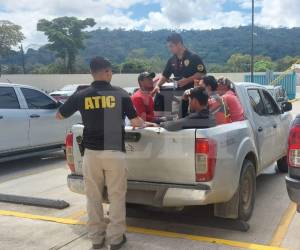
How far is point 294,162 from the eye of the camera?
4.14 metres

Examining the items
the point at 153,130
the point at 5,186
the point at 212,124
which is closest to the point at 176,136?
the point at 153,130

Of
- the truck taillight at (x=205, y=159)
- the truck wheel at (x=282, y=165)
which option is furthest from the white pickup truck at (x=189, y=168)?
the truck wheel at (x=282, y=165)

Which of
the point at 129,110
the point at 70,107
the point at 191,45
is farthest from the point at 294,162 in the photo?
the point at 191,45

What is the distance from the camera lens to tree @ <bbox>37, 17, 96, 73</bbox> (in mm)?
68438

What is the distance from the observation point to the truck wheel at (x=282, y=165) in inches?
317

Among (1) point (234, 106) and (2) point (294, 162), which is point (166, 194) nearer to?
(2) point (294, 162)

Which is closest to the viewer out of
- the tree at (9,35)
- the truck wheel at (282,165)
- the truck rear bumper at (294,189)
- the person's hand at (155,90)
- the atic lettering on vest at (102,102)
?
the truck rear bumper at (294,189)

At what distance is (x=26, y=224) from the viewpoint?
18.3 ft

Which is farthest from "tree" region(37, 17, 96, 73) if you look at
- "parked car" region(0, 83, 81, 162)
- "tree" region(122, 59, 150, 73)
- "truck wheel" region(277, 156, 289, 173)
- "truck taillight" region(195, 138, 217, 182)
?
"truck taillight" region(195, 138, 217, 182)

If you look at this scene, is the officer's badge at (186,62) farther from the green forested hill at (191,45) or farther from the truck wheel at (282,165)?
the green forested hill at (191,45)

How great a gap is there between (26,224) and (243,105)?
10.3ft

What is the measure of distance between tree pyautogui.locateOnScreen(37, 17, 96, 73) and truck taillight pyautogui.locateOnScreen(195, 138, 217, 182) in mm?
64575

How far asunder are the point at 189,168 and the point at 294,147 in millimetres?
1051

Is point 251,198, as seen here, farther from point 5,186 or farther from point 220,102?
point 5,186
